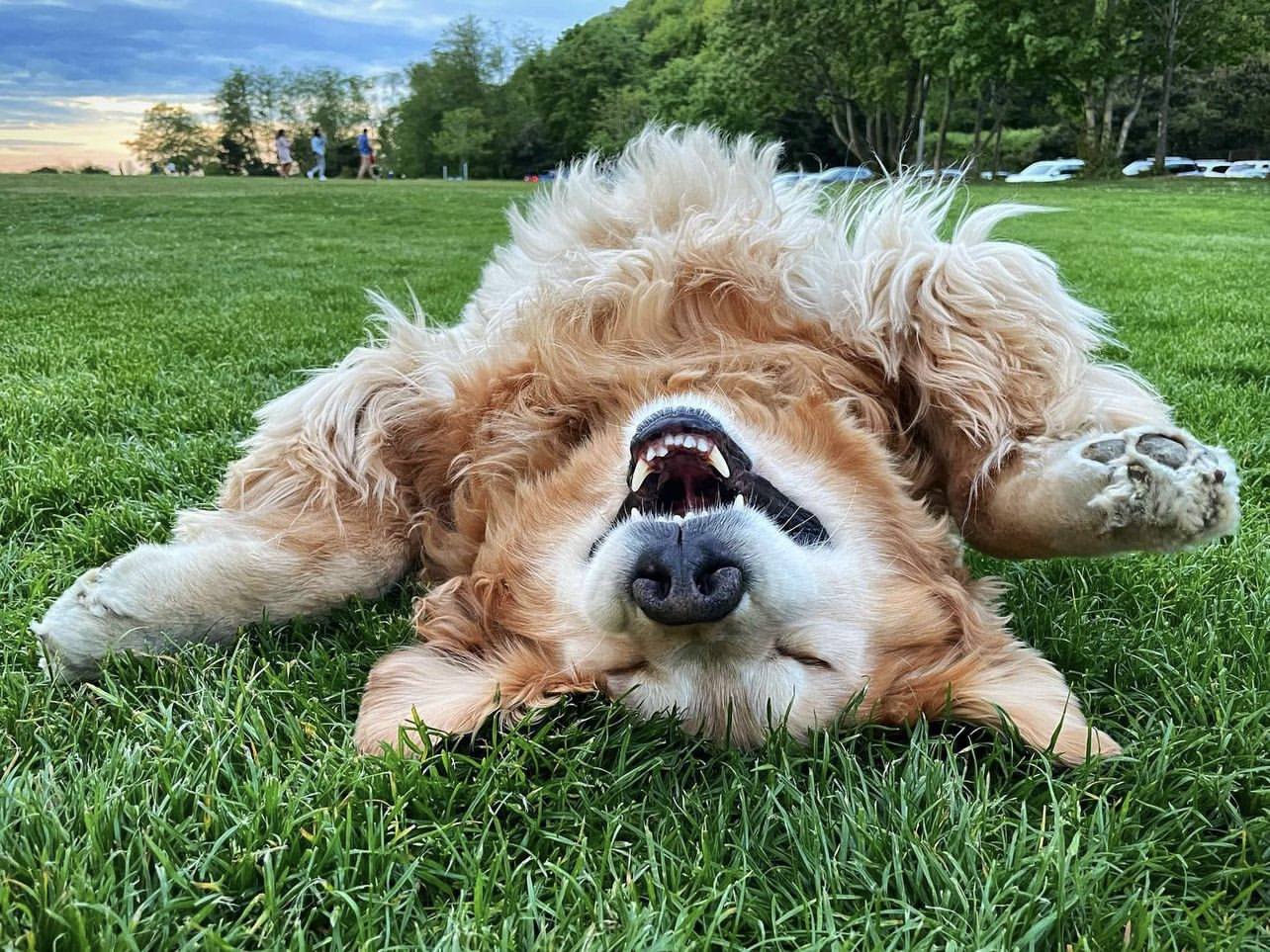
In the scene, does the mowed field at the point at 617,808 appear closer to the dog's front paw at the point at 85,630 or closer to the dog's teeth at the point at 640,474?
the dog's front paw at the point at 85,630

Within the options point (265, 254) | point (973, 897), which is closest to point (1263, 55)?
point (265, 254)

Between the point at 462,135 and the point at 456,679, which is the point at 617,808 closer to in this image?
the point at 456,679

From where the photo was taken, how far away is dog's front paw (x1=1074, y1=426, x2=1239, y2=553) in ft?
6.43

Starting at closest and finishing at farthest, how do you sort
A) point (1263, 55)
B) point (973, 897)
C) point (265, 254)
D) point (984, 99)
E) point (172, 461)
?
1. point (973, 897)
2. point (172, 461)
3. point (265, 254)
4. point (984, 99)
5. point (1263, 55)

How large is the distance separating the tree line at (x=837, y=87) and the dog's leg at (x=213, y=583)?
225 cm

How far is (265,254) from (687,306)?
11.3 meters

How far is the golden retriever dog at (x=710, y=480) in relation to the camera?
6.33ft

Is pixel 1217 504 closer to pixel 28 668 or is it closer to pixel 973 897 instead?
pixel 973 897

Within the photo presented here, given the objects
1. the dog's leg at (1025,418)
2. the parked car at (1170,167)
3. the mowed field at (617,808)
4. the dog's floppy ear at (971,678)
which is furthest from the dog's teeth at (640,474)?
the parked car at (1170,167)

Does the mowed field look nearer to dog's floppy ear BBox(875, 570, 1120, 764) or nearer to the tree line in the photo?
dog's floppy ear BBox(875, 570, 1120, 764)

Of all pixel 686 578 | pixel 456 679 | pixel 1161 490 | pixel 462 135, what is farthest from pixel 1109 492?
pixel 462 135

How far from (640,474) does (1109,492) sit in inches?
40.9

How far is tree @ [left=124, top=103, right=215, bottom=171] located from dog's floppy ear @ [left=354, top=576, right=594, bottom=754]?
71.2 meters

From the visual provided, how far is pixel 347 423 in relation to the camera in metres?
2.76
